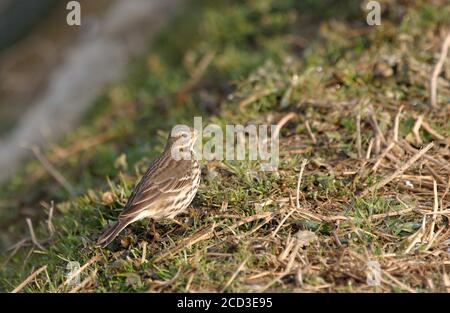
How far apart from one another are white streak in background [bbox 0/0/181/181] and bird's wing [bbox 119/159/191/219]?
5.85 metres

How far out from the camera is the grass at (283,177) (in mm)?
5586

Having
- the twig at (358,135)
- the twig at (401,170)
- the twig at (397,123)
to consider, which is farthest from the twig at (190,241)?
the twig at (397,123)

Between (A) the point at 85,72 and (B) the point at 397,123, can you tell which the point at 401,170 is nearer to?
(B) the point at 397,123

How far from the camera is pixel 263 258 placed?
220 inches

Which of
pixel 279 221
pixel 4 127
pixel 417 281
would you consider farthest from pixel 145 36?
pixel 417 281

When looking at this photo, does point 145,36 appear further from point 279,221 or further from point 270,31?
point 279,221

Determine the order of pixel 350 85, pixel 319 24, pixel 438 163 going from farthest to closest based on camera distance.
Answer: pixel 319 24
pixel 350 85
pixel 438 163

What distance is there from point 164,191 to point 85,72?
8.88m

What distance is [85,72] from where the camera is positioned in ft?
48.3

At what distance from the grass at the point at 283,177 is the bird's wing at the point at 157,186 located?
286 millimetres

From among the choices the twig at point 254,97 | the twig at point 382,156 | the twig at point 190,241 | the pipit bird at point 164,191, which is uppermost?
the twig at point 254,97

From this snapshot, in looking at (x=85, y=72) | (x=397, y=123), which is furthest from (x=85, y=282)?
(x=85, y=72)

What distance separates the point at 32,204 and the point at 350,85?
165 inches

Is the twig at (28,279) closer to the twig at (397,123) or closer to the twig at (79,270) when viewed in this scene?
the twig at (79,270)
